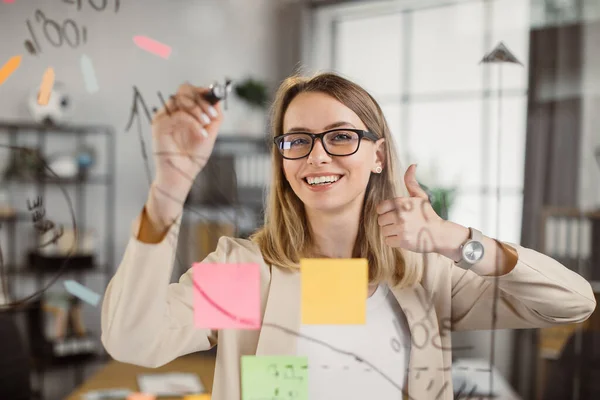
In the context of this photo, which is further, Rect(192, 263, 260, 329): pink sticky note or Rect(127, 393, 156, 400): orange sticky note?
Rect(127, 393, 156, 400): orange sticky note

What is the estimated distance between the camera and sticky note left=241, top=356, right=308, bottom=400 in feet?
2.26

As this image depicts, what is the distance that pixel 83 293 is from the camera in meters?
0.73

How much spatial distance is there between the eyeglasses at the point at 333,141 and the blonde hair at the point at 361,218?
3 centimetres

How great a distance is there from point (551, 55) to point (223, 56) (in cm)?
48

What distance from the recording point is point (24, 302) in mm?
773

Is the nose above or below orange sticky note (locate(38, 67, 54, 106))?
below

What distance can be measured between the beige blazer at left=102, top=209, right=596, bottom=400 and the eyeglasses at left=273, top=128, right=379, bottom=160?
0.15 meters

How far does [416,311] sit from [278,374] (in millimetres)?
205

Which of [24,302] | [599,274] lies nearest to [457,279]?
[599,274]

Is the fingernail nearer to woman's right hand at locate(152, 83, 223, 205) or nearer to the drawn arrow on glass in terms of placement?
woman's right hand at locate(152, 83, 223, 205)

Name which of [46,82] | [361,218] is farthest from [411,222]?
[46,82]

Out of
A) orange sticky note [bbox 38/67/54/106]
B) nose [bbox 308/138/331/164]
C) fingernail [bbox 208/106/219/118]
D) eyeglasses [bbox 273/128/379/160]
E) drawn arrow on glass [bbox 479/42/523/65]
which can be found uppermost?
drawn arrow on glass [bbox 479/42/523/65]

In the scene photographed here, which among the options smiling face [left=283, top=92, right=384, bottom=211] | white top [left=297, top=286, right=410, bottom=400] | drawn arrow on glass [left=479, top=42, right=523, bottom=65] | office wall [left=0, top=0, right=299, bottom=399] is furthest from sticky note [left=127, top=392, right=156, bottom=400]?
drawn arrow on glass [left=479, top=42, right=523, bottom=65]

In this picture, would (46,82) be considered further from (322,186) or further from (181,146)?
(322,186)
